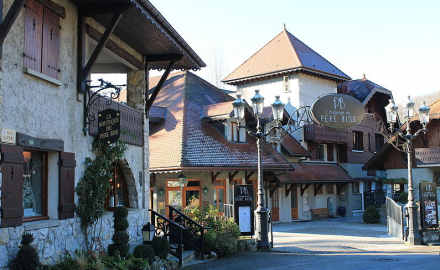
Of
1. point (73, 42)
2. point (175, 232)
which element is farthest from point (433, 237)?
point (73, 42)

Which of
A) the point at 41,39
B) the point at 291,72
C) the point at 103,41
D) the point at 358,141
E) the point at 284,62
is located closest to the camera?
the point at 41,39

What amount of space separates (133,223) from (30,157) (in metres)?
4.50

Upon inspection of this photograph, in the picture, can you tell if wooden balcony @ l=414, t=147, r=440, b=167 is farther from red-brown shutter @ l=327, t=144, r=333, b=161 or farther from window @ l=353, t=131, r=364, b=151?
window @ l=353, t=131, r=364, b=151

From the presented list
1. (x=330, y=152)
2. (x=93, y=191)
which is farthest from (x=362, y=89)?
(x=93, y=191)

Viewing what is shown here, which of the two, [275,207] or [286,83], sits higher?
[286,83]

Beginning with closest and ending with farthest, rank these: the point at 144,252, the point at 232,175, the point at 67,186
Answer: the point at 67,186, the point at 144,252, the point at 232,175

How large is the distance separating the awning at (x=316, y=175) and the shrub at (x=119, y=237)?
16.5 meters

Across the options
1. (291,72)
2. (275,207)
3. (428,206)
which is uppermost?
(291,72)

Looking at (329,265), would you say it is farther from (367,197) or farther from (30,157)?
(367,197)

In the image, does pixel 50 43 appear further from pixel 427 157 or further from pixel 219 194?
pixel 427 157

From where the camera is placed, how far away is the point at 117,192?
12.9 m

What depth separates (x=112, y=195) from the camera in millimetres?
12312

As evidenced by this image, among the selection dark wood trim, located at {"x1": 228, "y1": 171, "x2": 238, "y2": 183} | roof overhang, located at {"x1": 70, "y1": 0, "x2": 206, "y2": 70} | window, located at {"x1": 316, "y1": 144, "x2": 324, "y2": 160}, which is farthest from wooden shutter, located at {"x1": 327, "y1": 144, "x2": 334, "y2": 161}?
roof overhang, located at {"x1": 70, "y1": 0, "x2": 206, "y2": 70}

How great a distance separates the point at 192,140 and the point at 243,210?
7.25 metres
